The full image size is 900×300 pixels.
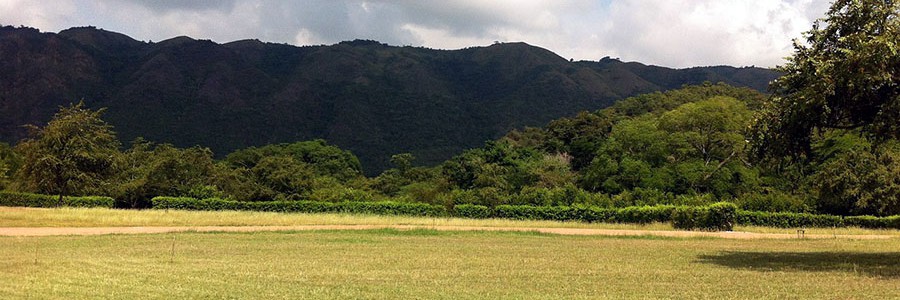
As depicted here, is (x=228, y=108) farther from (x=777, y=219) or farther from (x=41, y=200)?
(x=777, y=219)

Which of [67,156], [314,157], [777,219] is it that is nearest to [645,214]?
[777,219]

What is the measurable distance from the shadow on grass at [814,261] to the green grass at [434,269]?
0.04 metres

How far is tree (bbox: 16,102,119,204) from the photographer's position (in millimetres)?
55156

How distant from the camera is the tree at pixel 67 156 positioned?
5516 centimetres

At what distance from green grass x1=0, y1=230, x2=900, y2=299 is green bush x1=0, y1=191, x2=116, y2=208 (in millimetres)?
27404

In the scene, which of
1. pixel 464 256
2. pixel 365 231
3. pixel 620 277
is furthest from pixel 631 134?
pixel 620 277

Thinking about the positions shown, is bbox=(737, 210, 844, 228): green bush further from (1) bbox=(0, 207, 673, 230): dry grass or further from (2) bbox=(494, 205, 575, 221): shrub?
(2) bbox=(494, 205, 575, 221): shrub

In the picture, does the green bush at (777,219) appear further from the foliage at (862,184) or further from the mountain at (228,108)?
the mountain at (228,108)

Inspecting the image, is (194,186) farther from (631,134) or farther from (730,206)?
(730,206)

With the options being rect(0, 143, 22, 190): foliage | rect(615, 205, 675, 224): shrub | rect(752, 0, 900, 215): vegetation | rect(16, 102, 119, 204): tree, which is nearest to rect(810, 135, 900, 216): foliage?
rect(615, 205, 675, 224): shrub

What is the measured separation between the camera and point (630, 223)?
47344 millimetres

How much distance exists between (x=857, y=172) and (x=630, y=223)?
60.1 ft

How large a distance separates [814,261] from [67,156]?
Answer: 5393cm

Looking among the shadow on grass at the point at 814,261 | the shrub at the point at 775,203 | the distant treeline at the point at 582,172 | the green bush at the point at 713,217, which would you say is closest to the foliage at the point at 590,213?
the green bush at the point at 713,217
